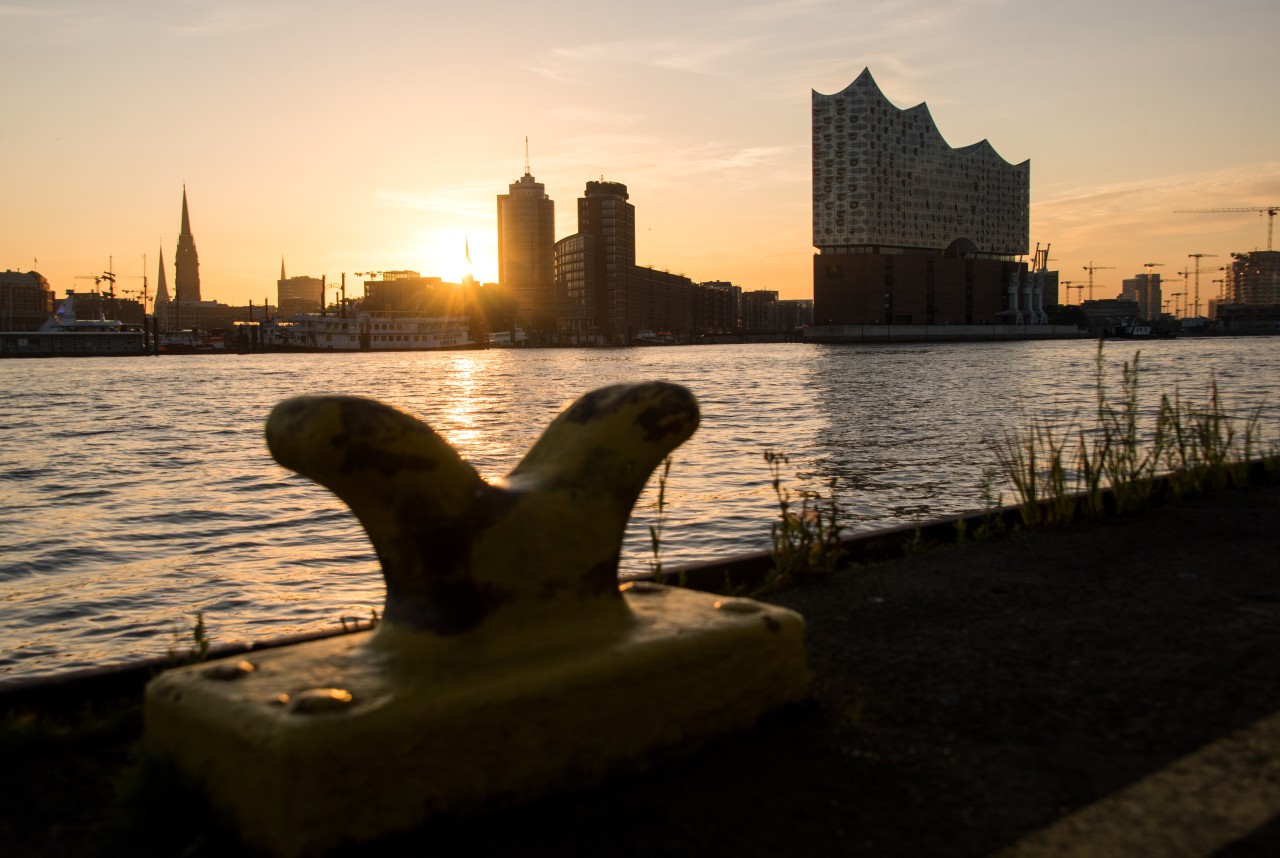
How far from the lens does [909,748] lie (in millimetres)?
3197

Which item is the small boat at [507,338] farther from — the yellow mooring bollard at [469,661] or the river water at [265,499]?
the yellow mooring bollard at [469,661]

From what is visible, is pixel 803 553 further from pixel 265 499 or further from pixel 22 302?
pixel 22 302

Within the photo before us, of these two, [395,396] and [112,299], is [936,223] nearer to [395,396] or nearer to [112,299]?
[395,396]

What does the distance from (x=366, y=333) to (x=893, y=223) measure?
248 feet

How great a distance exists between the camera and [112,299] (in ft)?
607

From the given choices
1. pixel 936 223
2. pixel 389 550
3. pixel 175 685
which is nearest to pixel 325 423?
pixel 389 550

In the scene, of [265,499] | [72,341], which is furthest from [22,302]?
[265,499]

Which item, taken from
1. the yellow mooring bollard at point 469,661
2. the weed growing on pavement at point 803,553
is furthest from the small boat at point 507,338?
the yellow mooring bollard at point 469,661

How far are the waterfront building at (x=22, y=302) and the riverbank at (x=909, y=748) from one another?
631ft

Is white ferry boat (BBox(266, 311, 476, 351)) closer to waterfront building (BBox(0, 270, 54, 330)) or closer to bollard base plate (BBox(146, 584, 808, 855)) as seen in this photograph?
waterfront building (BBox(0, 270, 54, 330))

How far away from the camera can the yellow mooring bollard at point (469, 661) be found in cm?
255

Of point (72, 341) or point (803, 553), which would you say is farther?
point (72, 341)

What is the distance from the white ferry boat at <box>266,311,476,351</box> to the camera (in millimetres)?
145125

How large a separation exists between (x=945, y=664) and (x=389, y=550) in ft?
7.06
